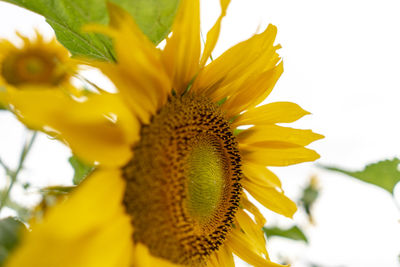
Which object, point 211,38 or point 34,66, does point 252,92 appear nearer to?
point 211,38

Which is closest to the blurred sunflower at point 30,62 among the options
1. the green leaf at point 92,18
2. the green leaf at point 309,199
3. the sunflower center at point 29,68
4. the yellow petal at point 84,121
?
the sunflower center at point 29,68

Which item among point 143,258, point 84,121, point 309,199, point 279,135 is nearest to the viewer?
point 84,121

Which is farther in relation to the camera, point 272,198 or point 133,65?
point 272,198

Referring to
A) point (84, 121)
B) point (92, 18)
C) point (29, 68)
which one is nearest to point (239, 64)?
point (92, 18)

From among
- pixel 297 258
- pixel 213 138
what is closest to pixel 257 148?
pixel 213 138

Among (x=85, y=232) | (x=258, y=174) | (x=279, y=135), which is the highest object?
(x=279, y=135)

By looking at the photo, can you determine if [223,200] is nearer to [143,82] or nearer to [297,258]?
[143,82]

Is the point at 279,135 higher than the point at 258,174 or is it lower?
higher

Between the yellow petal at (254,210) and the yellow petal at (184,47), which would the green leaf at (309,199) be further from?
the yellow petal at (184,47)
